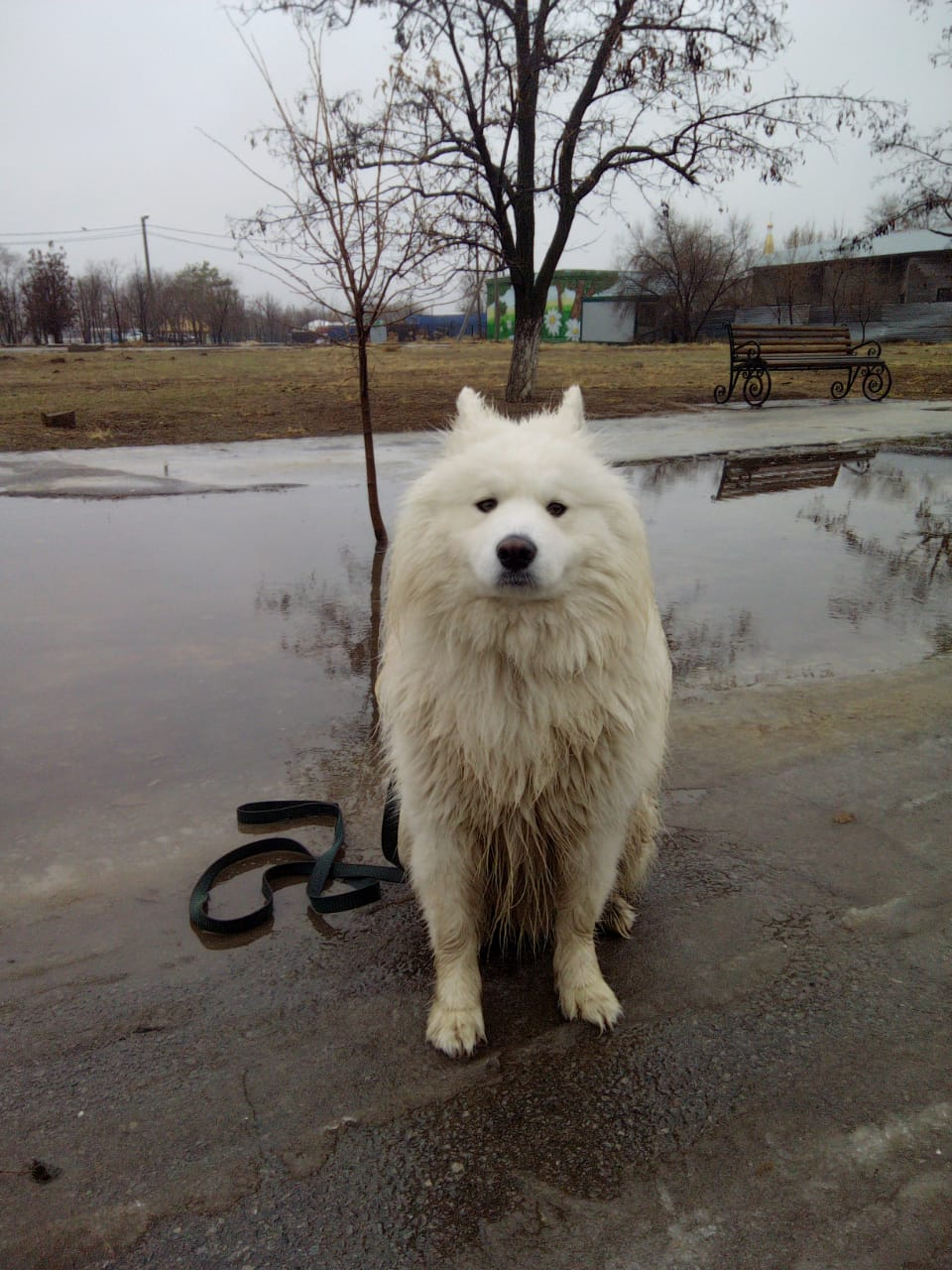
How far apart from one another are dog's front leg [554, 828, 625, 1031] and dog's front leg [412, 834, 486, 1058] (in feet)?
0.85

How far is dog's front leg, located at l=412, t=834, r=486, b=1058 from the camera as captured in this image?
2432 millimetres

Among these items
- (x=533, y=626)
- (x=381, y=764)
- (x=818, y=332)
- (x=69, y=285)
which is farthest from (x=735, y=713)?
(x=69, y=285)

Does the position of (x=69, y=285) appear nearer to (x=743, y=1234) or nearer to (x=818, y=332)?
(x=818, y=332)

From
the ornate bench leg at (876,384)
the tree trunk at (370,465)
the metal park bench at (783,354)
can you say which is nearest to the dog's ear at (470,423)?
the tree trunk at (370,465)

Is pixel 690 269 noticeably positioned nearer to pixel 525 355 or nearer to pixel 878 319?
pixel 878 319

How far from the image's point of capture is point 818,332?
754 inches

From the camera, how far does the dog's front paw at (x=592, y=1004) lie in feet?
8.07

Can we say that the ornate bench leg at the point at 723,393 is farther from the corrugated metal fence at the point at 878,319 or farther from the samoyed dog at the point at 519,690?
the corrugated metal fence at the point at 878,319

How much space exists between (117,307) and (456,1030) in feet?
308

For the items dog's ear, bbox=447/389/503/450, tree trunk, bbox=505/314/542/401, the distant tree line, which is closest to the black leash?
dog's ear, bbox=447/389/503/450

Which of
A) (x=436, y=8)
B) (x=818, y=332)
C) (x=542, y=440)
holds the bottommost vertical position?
(x=542, y=440)

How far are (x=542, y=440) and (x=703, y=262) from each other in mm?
56309

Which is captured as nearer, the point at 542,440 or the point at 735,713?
the point at 542,440

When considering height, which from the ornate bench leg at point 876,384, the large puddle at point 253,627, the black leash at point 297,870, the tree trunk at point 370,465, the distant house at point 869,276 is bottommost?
the black leash at point 297,870
